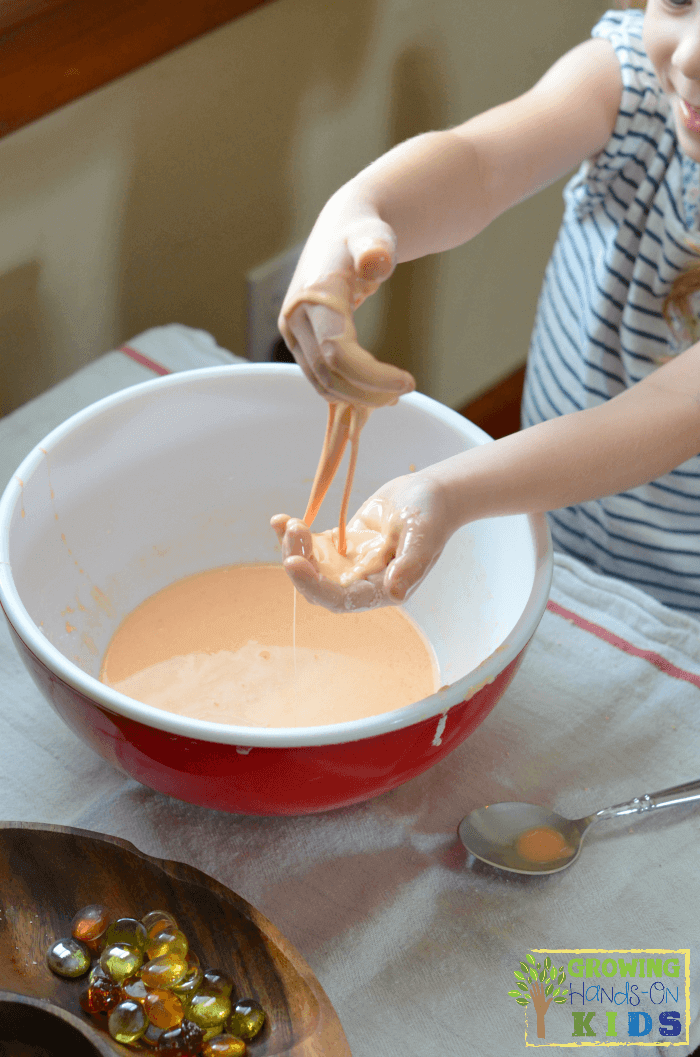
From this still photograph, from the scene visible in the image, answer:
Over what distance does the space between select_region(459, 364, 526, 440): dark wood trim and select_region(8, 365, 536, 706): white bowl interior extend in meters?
0.85

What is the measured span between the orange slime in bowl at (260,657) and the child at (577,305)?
0.15 metres

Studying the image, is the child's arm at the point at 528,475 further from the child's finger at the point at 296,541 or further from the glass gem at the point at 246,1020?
the glass gem at the point at 246,1020

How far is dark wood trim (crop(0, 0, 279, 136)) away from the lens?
804mm

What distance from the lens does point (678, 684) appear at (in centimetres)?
72

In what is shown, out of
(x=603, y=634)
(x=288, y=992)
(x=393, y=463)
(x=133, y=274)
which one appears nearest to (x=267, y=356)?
(x=133, y=274)

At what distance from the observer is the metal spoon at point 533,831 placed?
61 centimetres

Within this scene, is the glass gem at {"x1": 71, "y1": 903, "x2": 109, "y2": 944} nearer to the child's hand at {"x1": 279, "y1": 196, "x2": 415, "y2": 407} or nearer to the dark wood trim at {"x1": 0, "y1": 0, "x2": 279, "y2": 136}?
the child's hand at {"x1": 279, "y1": 196, "x2": 415, "y2": 407}

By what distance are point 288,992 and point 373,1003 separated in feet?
0.23

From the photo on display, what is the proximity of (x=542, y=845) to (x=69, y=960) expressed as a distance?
0.89 feet

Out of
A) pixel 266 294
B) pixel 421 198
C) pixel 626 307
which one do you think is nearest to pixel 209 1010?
pixel 421 198

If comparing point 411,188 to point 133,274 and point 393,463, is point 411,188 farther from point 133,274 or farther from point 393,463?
point 133,274

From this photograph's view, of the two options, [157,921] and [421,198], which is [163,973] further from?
[421,198]

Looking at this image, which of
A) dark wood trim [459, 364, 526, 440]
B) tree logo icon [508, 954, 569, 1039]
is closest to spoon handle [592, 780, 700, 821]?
tree logo icon [508, 954, 569, 1039]

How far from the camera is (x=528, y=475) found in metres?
0.61
